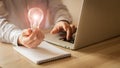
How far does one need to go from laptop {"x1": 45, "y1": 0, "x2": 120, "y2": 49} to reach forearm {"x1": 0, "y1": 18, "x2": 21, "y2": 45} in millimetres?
148

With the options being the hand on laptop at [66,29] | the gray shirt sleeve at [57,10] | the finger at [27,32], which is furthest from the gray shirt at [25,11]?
the finger at [27,32]

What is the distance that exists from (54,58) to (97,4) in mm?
276

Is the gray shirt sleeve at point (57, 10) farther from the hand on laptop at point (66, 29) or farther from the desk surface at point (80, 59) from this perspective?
the desk surface at point (80, 59)

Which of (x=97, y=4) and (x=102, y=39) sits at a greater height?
(x=97, y=4)

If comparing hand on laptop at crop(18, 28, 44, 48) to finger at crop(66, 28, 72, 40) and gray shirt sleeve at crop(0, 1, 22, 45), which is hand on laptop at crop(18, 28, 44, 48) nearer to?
gray shirt sleeve at crop(0, 1, 22, 45)

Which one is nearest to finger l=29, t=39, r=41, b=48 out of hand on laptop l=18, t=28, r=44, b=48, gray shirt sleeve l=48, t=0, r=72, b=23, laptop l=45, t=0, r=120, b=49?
hand on laptop l=18, t=28, r=44, b=48

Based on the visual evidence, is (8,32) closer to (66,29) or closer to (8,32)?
(8,32)

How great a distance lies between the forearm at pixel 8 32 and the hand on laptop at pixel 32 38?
0.17 ft

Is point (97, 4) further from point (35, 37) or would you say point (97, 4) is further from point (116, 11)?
point (35, 37)

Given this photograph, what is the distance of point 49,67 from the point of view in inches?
31.2

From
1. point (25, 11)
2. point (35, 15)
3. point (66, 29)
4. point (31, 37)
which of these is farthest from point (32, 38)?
point (25, 11)

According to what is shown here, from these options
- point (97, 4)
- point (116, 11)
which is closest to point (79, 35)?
point (97, 4)

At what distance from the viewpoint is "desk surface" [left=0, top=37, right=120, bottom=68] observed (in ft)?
2.65

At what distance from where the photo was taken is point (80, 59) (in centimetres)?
89
